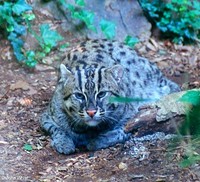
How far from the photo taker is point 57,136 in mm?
5438

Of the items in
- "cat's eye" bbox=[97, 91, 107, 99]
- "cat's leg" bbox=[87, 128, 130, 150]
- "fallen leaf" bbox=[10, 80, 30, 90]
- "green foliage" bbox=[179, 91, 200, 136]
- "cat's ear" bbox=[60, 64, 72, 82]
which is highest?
"green foliage" bbox=[179, 91, 200, 136]

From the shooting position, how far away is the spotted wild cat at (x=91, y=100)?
16.9ft

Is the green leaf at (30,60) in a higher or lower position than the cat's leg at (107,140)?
lower

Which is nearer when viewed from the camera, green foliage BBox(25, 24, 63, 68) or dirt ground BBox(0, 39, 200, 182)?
dirt ground BBox(0, 39, 200, 182)

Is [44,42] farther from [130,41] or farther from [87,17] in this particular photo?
[130,41]

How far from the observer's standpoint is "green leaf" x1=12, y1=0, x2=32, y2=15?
22.6 ft

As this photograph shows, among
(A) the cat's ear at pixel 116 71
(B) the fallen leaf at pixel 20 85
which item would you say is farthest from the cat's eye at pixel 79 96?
(B) the fallen leaf at pixel 20 85

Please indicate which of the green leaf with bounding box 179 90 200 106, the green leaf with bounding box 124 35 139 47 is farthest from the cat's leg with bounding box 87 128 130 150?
the green leaf with bounding box 179 90 200 106

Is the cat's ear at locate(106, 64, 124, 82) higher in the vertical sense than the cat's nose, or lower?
higher

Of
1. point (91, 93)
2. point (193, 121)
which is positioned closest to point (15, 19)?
point (91, 93)

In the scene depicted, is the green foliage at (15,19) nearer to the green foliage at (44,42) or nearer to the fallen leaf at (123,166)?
the green foliage at (44,42)

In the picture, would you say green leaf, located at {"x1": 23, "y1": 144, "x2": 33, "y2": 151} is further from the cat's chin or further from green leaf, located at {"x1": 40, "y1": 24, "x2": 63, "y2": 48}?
green leaf, located at {"x1": 40, "y1": 24, "x2": 63, "y2": 48}

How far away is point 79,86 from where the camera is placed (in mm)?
5191

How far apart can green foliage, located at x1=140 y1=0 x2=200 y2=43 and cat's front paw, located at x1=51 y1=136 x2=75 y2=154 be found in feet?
10.1
